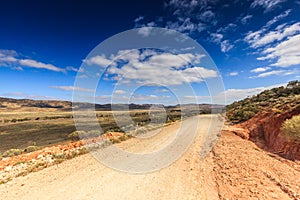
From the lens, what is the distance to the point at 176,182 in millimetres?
6844

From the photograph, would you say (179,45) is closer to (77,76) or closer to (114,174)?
(77,76)

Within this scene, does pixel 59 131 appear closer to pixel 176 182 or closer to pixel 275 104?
pixel 275 104

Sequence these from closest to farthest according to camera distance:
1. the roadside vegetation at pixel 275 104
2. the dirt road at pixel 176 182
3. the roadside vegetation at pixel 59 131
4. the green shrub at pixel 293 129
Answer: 1. the dirt road at pixel 176 182
2. the green shrub at pixel 293 129
3. the roadside vegetation at pixel 275 104
4. the roadside vegetation at pixel 59 131

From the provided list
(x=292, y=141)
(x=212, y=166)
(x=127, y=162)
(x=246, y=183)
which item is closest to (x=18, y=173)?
(x=127, y=162)

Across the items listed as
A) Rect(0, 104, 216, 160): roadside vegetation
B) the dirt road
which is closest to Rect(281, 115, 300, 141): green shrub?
the dirt road

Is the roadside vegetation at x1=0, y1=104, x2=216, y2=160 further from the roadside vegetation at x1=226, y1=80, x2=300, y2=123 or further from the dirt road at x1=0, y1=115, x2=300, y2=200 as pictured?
the roadside vegetation at x1=226, y1=80, x2=300, y2=123

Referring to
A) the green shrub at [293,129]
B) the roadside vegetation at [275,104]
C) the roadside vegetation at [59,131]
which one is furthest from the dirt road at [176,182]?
the roadside vegetation at [275,104]

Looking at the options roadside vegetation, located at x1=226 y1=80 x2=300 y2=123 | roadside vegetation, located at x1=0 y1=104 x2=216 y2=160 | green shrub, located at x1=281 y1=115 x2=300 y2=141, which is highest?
roadside vegetation, located at x1=226 y1=80 x2=300 y2=123

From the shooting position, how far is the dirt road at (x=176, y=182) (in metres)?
5.73

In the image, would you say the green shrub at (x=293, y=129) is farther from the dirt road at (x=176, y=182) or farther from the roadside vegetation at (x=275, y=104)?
the roadside vegetation at (x=275, y=104)

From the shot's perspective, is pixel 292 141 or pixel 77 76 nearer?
pixel 292 141

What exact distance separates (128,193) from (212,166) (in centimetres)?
380

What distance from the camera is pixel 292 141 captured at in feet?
34.3

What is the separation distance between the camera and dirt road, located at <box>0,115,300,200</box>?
5.73 metres
